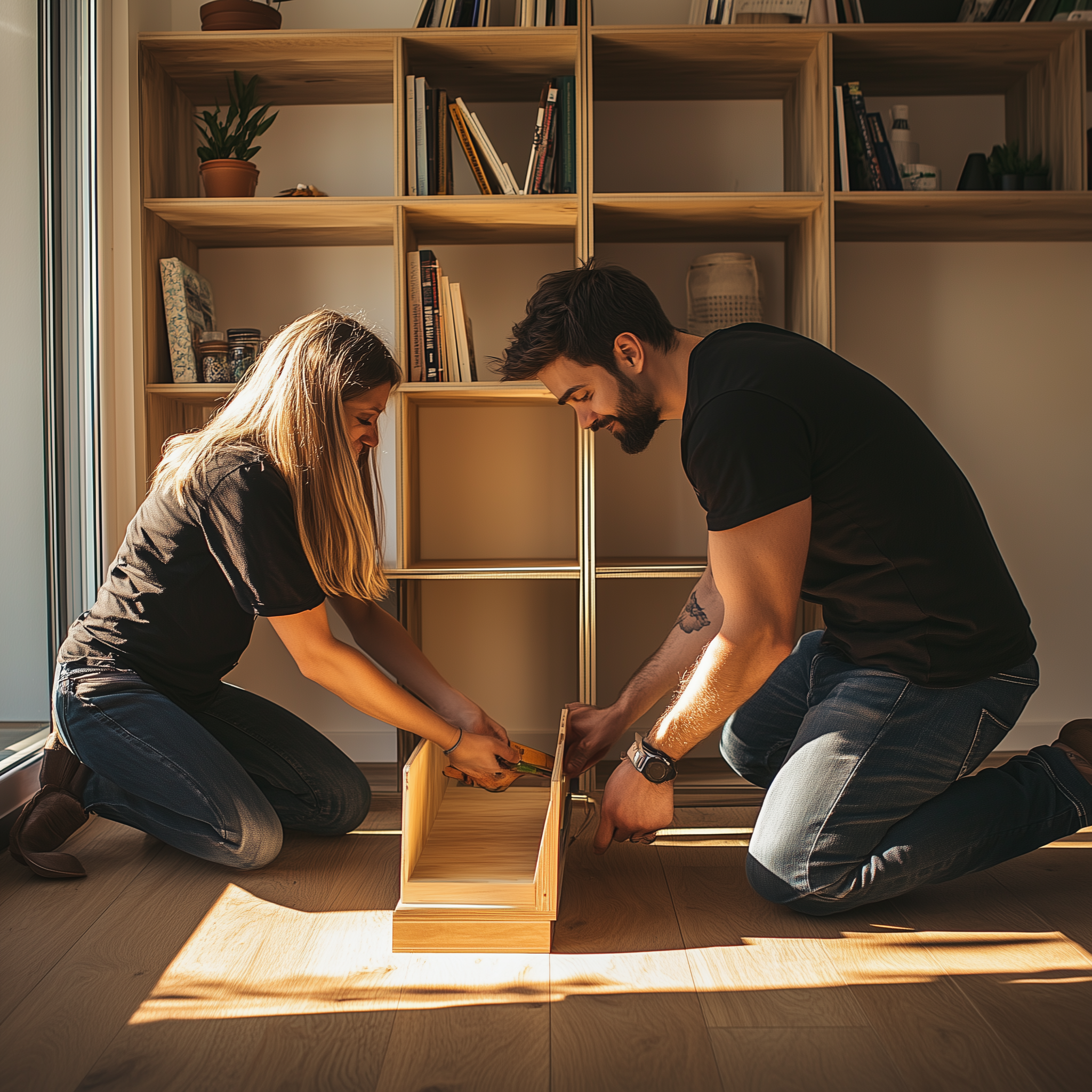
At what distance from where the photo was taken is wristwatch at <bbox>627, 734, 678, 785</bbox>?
1450 millimetres

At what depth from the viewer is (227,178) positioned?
2262 mm

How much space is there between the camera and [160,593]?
1642 mm

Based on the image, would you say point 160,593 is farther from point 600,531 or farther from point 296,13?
point 296,13

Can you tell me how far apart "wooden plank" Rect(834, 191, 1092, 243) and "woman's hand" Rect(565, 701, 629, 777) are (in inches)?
54.3

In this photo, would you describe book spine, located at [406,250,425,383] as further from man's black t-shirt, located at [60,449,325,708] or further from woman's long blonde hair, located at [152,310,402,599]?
man's black t-shirt, located at [60,449,325,708]

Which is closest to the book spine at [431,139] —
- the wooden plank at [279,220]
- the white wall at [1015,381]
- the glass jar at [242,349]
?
the wooden plank at [279,220]

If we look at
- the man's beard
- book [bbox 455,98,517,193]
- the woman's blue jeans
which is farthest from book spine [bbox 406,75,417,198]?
the woman's blue jeans

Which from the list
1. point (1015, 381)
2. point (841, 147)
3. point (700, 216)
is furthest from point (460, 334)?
point (1015, 381)

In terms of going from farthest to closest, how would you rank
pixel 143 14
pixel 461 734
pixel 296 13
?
pixel 296 13
pixel 143 14
pixel 461 734

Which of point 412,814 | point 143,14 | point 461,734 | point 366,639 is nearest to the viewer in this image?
point 412,814

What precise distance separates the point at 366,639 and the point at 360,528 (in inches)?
14.8

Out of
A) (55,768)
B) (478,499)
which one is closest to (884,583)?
(478,499)

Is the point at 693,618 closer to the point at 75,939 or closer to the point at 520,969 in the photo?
the point at 520,969

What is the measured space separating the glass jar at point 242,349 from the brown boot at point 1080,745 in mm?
1921
